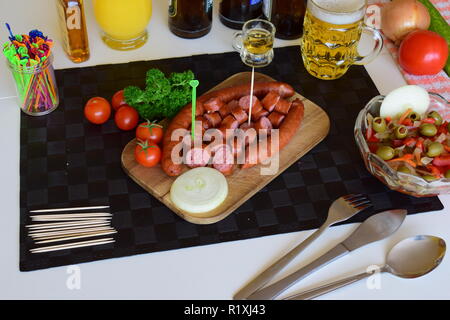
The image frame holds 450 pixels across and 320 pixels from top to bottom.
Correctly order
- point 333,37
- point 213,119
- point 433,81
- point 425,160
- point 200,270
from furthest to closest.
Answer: point 433,81 < point 333,37 < point 213,119 < point 425,160 < point 200,270

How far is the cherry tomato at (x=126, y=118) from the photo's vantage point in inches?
56.6

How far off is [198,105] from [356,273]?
0.56 meters

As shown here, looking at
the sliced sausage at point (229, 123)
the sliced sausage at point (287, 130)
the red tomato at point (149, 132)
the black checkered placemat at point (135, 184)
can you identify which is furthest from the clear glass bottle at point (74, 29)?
the sliced sausage at point (287, 130)

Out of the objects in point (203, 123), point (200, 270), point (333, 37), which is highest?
point (333, 37)

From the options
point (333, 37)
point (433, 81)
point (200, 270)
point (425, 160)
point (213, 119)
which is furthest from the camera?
point (433, 81)

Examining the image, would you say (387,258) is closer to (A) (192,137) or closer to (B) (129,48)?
(A) (192,137)

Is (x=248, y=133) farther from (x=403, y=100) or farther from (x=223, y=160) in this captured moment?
(x=403, y=100)

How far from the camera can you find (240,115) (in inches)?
56.0

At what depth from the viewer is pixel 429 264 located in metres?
1.22

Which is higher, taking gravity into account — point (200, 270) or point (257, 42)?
point (257, 42)

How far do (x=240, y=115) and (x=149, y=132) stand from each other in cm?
23

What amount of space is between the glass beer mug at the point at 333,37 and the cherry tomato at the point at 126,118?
54 cm

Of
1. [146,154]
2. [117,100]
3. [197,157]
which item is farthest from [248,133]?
[117,100]

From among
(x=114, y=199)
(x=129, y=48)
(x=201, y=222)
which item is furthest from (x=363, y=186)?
A: (x=129, y=48)
